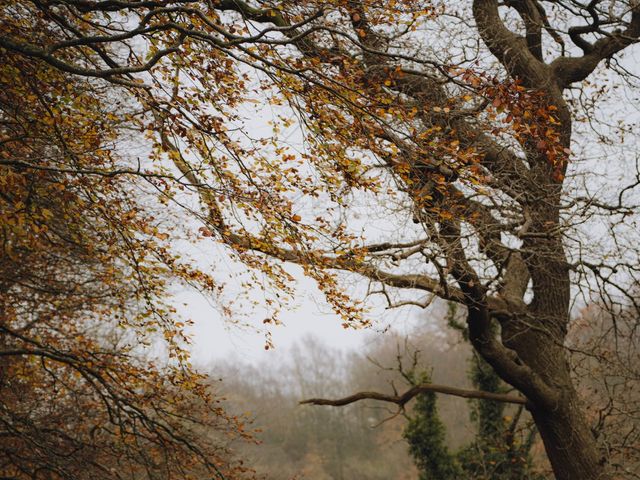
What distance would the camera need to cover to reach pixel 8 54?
14.5 ft

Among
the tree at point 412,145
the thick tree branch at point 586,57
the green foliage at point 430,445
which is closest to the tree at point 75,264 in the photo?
the tree at point 412,145

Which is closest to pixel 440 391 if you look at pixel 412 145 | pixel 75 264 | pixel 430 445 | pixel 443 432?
pixel 412 145

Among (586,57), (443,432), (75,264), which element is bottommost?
(443,432)

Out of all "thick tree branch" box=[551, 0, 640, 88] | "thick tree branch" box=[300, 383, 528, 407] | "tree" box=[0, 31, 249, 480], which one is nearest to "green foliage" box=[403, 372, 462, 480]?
"thick tree branch" box=[300, 383, 528, 407]

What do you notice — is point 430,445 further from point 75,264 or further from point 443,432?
point 75,264

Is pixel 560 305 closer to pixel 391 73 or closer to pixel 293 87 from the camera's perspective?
pixel 391 73

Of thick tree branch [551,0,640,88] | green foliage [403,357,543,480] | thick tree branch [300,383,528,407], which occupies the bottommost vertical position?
thick tree branch [300,383,528,407]

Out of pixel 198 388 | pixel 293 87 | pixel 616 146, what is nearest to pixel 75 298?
pixel 198 388

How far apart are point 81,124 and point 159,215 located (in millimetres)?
2668

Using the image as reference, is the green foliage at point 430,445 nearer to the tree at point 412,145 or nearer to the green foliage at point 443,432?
the green foliage at point 443,432

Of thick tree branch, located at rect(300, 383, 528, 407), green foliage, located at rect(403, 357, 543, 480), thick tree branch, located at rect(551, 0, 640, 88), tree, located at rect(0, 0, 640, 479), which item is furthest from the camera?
green foliage, located at rect(403, 357, 543, 480)

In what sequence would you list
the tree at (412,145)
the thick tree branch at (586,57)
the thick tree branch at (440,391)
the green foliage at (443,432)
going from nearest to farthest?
the tree at (412,145) → the thick tree branch at (440,391) → the thick tree branch at (586,57) → the green foliage at (443,432)

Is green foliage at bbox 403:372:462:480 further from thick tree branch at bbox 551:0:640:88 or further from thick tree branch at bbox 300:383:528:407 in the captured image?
thick tree branch at bbox 551:0:640:88

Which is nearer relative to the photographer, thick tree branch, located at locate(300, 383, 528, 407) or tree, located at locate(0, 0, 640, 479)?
tree, located at locate(0, 0, 640, 479)
